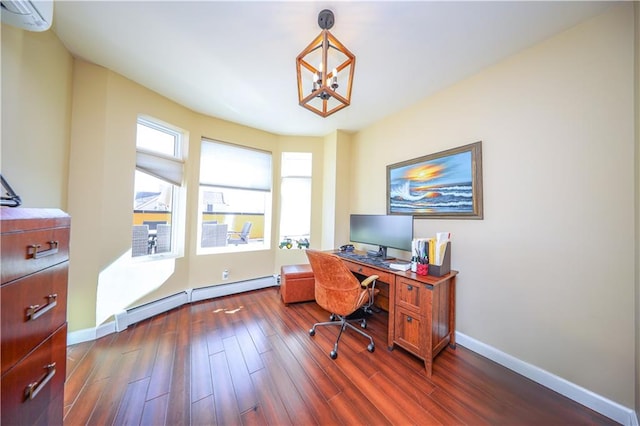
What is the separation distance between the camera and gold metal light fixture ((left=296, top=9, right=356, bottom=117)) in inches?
52.2

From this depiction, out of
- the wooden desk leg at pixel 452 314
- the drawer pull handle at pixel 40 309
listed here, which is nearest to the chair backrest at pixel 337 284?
the wooden desk leg at pixel 452 314

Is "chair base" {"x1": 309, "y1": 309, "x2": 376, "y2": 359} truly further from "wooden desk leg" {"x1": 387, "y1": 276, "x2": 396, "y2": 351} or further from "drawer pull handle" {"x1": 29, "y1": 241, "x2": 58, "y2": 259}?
"drawer pull handle" {"x1": 29, "y1": 241, "x2": 58, "y2": 259}

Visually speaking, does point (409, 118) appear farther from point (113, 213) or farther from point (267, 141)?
point (113, 213)

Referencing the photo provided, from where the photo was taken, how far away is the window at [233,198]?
119 inches

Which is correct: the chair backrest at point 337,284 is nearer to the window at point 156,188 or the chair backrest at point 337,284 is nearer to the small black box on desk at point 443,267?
the small black box on desk at point 443,267

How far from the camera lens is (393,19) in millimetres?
1452

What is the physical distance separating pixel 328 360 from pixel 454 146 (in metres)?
2.41

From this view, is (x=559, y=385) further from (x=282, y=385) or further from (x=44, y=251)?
(x=44, y=251)

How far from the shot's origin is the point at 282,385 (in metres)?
1.50

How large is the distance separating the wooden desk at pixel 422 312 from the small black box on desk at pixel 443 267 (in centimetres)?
4

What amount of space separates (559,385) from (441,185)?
1.76m

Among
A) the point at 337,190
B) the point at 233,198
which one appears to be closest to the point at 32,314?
the point at 233,198

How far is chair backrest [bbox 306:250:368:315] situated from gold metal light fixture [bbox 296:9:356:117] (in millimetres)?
1228

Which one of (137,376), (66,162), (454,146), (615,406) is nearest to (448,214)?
(454,146)
